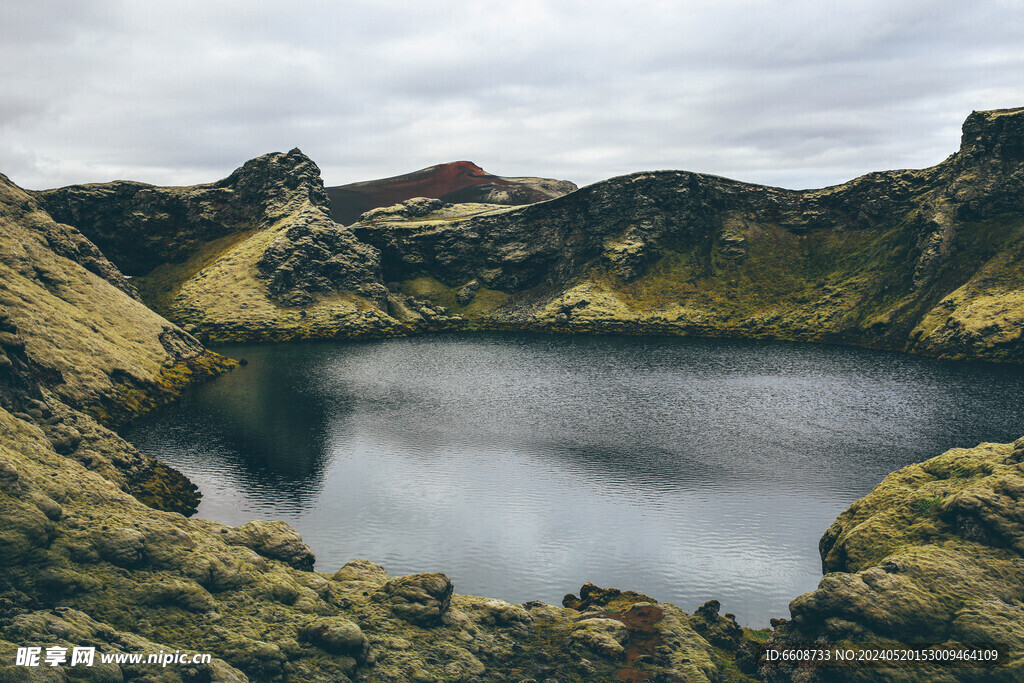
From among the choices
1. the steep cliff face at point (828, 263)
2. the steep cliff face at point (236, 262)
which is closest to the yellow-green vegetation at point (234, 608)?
the steep cliff face at point (828, 263)

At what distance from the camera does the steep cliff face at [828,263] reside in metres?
130

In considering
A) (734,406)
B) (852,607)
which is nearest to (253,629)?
(852,607)

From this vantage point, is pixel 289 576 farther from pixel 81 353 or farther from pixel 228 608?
pixel 81 353

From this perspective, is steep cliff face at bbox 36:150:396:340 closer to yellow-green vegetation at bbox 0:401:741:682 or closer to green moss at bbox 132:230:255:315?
green moss at bbox 132:230:255:315

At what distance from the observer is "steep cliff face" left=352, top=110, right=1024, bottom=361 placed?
13025cm

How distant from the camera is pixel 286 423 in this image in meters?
72.4

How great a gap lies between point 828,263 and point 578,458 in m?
141

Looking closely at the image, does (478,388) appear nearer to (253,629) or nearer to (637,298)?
(253,629)

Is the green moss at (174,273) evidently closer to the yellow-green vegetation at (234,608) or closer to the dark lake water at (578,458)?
the dark lake water at (578,458)

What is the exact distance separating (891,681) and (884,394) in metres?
71.7

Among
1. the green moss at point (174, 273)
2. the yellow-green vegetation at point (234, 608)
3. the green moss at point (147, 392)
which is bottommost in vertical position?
the yellow-green vegetation at point (234, 608)

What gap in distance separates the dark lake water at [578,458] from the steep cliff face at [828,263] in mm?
26810

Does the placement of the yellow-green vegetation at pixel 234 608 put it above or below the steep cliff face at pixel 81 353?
below

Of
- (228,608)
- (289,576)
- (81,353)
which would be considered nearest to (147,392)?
(81,353)
